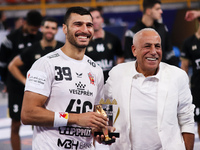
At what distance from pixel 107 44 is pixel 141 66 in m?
2.62

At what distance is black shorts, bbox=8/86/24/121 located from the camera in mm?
5820

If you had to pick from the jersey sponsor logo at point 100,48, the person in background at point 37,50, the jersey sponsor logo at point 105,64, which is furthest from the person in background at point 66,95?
the jersey sponsor logo at point 100,48

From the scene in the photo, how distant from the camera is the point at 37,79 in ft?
9.13

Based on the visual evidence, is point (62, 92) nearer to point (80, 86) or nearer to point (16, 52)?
point (80, 86)

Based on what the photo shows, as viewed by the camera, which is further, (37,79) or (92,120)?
(37,79)

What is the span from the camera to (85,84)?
3.02 metres

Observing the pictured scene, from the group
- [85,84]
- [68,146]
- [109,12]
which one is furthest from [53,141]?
[109,12]

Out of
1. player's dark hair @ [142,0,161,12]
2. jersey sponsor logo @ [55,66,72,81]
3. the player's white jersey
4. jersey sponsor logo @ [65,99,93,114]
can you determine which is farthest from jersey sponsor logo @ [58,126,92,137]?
player's dark hair @ [142,0,161,12]

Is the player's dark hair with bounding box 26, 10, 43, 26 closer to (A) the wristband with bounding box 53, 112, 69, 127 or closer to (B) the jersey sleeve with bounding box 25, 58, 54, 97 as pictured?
(B) the jersey sleeve with bounding box 25, 58, 54, 97

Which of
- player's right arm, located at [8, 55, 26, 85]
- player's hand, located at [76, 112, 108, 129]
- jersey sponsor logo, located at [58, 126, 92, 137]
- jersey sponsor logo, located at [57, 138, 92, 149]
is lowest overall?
jersey sponsor logo, located at [57, 138, 92, 149]

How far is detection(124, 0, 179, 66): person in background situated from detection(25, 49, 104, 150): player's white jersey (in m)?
2.54

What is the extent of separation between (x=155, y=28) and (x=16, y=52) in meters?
2.25

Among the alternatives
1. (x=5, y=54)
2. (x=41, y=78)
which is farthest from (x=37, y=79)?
(x=5, y=54)

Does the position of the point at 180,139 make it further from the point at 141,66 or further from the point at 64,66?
the point at 64,66
